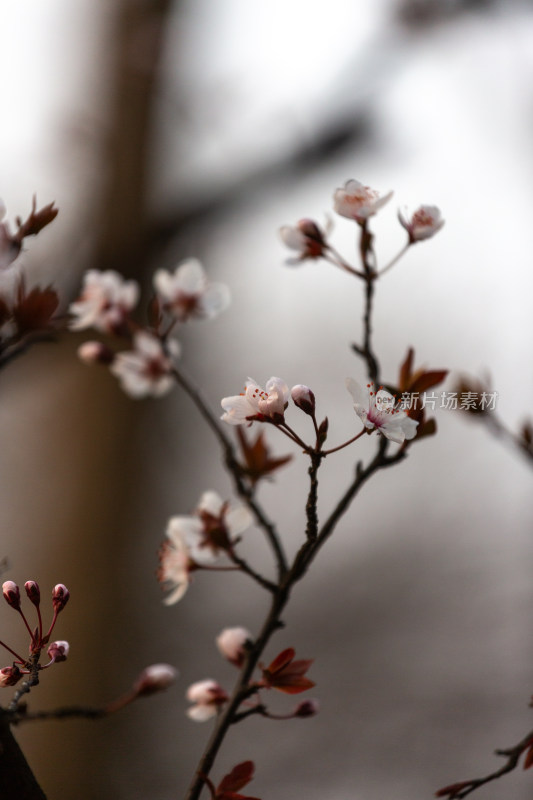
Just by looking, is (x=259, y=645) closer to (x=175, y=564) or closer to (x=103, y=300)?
(x=175, y=564)

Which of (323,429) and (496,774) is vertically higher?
(323,429)

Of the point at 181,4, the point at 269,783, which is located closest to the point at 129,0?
the point at 181,4

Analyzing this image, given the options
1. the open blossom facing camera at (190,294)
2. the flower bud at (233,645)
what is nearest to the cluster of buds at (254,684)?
the flower bud at (233,645)

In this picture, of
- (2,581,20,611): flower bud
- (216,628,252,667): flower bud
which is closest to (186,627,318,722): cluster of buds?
(216,628,252,667): flower bud

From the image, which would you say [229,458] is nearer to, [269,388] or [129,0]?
[269,388]

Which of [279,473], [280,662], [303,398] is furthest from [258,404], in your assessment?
[279,473]

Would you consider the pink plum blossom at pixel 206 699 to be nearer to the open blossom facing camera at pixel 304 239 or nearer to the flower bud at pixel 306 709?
the flower bud at pixel 306 709
